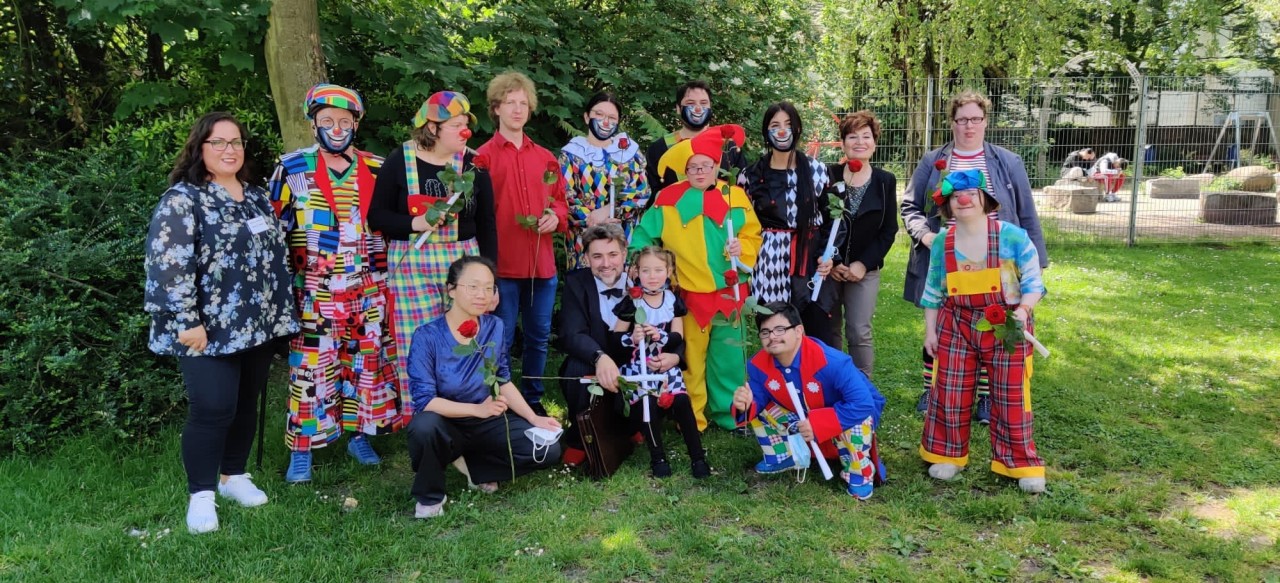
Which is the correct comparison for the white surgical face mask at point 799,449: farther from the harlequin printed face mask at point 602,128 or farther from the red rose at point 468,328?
the harlequin printed face mask at point 602,128

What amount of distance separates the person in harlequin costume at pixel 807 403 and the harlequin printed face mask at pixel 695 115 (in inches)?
52.3

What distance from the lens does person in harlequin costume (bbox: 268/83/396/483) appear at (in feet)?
13.2

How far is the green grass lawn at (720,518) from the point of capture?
3348 mm

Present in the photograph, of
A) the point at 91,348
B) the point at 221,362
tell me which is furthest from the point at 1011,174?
the point at 91,348

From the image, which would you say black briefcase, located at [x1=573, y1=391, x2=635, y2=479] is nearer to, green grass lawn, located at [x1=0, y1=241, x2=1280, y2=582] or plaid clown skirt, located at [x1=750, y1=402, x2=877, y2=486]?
green grass lawn, located at [x1=0, y1=241, x2=1280, y2=582]

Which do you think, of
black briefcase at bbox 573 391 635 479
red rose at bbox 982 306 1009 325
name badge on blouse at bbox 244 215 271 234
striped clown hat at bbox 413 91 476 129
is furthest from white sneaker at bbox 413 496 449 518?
red rose at bbox 982 306 1009 325

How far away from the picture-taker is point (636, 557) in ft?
11.3

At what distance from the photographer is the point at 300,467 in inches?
167

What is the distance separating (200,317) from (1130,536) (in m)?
4.09

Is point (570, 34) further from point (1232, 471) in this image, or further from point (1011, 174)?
point (1232, 471)

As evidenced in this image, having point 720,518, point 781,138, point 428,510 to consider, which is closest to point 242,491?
point 428,510

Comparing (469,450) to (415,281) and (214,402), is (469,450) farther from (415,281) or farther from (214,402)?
(214,402)

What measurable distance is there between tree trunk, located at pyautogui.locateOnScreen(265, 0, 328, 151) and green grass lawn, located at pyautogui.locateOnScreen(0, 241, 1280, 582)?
1820mm

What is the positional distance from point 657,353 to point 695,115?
1.46m
